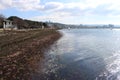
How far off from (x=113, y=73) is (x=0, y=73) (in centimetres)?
1001

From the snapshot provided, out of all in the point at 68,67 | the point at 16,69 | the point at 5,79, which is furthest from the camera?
the point at 68,67

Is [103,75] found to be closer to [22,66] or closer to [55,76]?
[55,76]

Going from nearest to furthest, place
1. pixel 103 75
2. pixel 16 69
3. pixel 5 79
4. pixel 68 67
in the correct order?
pixel 5 79
pixel 103 75
pixel 16 69
pixel 68 67

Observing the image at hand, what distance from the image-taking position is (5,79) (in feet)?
50.7

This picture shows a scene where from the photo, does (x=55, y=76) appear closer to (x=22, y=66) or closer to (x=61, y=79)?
(x=61, y=79)

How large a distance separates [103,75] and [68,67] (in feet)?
13.8

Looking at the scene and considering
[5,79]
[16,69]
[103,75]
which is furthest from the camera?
[16,69]

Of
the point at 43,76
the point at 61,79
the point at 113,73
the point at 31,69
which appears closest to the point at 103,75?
the point at 113,73

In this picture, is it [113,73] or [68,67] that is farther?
[68,67]

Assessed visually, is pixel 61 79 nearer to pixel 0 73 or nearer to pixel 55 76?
pixel 55 76

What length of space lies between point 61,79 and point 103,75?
398cm

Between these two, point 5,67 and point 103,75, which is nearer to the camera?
point 103,75

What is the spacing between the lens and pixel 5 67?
19516 millimetres

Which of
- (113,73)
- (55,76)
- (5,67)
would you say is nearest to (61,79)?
(55,76)
